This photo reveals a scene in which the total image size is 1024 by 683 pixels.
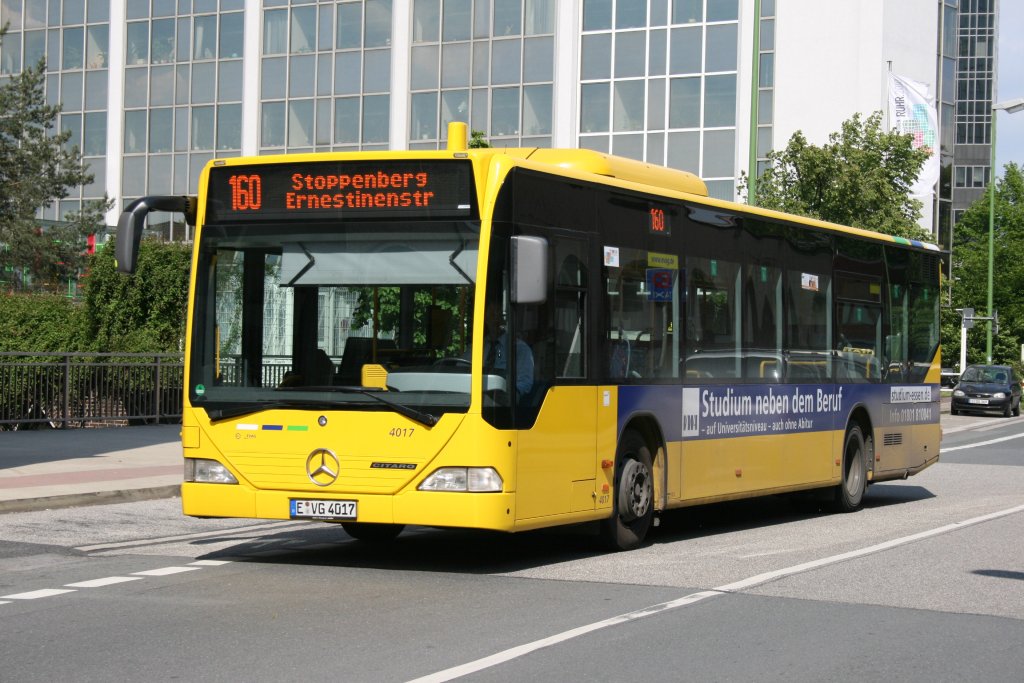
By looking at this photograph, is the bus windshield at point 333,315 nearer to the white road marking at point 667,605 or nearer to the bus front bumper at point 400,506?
the bus front bumper at point 400,506

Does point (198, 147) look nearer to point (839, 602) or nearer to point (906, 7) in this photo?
point (906, 7)

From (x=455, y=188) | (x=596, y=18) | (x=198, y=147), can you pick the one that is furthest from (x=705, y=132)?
(x=455, y=188)

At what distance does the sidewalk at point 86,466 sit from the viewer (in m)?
15.4

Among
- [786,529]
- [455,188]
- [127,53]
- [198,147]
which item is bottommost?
[786,529]

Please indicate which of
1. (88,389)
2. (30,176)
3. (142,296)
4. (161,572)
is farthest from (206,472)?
(30,176)

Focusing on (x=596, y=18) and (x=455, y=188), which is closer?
(x=455, y=188)

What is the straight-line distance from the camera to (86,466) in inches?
740

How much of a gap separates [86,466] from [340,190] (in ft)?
30.5

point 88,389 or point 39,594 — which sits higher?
point 88,389

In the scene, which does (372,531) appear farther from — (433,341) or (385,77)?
(385,77)

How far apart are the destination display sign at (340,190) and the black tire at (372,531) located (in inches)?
118

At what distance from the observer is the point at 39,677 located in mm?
6914

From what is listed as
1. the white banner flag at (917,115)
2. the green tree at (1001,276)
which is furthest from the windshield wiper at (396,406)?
the green tree at (1001,276)

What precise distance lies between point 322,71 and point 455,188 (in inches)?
1671
